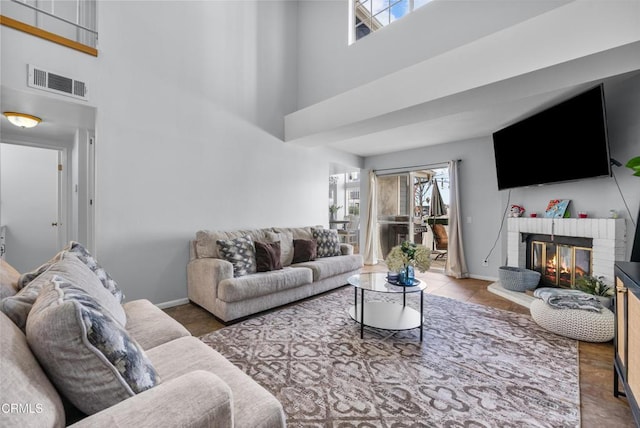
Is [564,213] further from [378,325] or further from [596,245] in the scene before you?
[378,325]

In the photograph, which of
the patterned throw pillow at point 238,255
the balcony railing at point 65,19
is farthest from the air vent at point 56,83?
the patterned throw pillow at point 238,255

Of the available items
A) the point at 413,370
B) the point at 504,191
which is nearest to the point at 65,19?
the point at 413,370

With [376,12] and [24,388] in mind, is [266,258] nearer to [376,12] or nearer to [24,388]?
[24,388]

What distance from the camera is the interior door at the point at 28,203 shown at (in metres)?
4.14

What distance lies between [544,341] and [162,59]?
16.1ft

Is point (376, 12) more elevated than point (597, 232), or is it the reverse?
point (376, 12)

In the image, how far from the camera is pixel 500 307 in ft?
10.5

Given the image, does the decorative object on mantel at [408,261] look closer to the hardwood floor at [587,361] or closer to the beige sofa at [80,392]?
the hardwood floor at [587,361]

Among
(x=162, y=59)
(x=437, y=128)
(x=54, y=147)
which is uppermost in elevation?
(x=162, y=59)

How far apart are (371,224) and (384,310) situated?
3.36 metres

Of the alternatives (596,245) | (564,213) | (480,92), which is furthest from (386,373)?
(564,213)

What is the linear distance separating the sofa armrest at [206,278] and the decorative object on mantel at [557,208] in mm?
4129

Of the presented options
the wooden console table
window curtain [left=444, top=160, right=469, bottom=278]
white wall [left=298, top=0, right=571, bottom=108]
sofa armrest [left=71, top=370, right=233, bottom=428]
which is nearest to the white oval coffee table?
the wooden console table

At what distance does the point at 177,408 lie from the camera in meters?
0.77
